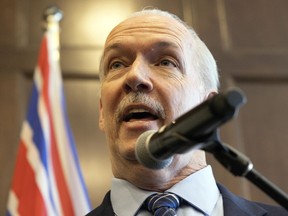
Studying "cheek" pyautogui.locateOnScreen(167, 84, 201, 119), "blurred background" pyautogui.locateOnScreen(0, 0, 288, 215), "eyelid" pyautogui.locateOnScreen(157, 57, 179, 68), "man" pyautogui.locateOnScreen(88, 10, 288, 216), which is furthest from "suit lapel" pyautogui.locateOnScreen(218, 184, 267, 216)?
"blurred background" pyautogui.locateOnScreen(0, 0, 288, 215)

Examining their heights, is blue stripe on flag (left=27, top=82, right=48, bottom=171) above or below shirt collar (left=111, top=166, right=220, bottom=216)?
below

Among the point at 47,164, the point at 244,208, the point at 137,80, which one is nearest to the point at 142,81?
the point at 137,80

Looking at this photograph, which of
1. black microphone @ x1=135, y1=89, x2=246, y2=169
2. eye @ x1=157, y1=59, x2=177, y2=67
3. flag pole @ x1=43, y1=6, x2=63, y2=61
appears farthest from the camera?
flag pole @ x1=43, y1=6, x2=63, y2=61

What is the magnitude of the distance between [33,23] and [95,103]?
476 millimetres

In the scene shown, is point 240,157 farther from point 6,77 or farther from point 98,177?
point 6,77

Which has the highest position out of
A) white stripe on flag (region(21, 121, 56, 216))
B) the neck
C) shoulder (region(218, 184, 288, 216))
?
the neck

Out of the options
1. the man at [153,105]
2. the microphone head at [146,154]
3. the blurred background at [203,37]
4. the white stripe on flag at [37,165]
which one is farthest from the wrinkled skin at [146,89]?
the blurred background at [203,37]

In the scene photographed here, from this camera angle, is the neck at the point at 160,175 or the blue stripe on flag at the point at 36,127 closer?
the neck at the point at 160,175

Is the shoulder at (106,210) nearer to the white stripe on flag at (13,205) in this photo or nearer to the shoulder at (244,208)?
the shoulder at (244,208)

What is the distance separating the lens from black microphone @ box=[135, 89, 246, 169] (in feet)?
2.00

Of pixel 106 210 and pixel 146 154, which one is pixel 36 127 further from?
pixel 146 154

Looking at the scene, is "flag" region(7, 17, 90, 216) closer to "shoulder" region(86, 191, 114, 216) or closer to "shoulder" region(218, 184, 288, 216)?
"shoulder" region(86, 191, 114, 216)

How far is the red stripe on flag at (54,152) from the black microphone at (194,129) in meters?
1.05

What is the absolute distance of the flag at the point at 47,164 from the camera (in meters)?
1.68
